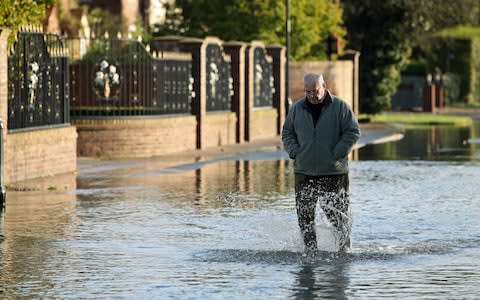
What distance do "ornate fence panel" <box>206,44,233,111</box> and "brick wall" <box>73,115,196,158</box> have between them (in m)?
3.39

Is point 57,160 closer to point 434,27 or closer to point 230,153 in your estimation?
point 230,153

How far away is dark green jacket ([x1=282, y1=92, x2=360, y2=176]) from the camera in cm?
1425

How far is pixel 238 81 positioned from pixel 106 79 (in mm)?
7540

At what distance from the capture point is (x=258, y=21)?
50969mm

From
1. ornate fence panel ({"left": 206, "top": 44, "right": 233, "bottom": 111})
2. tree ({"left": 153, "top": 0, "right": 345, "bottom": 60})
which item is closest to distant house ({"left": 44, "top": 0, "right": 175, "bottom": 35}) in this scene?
tree ({"left": 153, "top": 0, "right": 345, "bottom": 60})

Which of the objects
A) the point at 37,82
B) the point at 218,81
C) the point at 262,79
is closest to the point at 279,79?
the point at 262,79

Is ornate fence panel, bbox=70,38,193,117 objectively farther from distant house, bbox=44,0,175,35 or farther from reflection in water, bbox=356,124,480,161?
distant house, bbox=44,0,175,35

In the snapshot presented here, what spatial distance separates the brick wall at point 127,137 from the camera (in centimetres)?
3066

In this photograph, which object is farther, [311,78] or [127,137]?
[127,137]

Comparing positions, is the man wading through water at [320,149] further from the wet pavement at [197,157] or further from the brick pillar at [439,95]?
the brick pillar at [439,95]

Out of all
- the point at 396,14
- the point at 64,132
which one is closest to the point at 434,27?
the point at 396,14

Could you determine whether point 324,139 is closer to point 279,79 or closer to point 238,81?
point 238,81

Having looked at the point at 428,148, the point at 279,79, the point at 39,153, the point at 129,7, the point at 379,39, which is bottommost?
the point at 428,148

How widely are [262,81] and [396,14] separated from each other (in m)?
19.7
